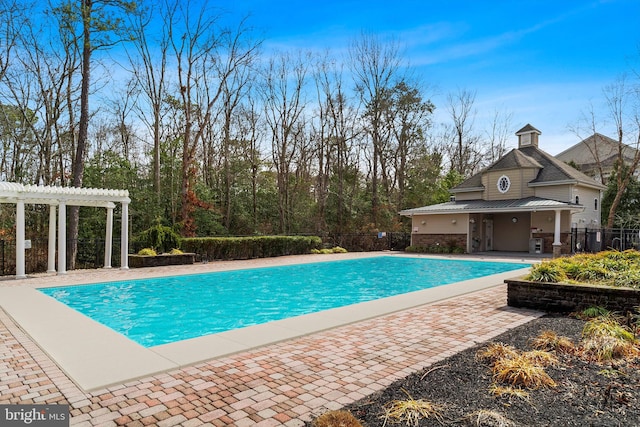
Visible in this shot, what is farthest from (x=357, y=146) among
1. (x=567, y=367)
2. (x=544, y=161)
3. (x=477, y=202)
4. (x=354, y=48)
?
(x=567, y=367)

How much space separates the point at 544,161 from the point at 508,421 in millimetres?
24153

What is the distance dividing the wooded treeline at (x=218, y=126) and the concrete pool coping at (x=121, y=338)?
9.95 metres

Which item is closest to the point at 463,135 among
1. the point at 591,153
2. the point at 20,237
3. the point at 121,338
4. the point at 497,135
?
the point at 497,135

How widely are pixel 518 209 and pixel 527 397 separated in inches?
734

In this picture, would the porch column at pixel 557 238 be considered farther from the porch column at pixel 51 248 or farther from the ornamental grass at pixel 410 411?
the porch column at pixel 51 248

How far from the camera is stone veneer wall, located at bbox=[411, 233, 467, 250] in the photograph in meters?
22.5

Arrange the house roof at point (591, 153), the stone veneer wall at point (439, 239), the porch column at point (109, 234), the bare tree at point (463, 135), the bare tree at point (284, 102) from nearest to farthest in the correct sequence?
1. the porch column at point (109, 234)
2. the stone veneer wall at point (439, 239)
3. the bare tree at point (284, 102)
4. the bare tree at point (463, 135)
5. the house roof at point (591, 153)

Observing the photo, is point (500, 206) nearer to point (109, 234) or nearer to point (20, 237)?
point (109, 234)

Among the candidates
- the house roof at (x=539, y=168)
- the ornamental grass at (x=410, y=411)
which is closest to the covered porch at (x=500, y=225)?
the house roof at (x=539, y=168)

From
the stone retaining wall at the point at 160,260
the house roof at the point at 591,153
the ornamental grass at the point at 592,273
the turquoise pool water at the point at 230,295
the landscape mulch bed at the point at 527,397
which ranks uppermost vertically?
the house roof at the point at 591,153

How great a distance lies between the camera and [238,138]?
26.6 m

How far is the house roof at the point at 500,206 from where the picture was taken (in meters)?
19.1

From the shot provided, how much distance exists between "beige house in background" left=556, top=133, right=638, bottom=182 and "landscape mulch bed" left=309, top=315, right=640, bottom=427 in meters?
30.7

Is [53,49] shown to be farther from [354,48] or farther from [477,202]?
[477,202]
